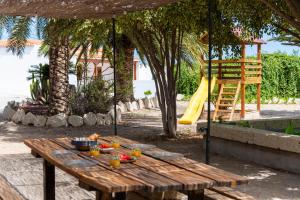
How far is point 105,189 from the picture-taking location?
3221 millimetres

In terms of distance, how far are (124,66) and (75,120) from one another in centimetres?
461

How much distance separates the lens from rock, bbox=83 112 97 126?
570 inches

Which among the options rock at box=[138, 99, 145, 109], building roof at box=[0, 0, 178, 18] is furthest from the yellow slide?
building roof at box=[0, 0, 178, 18]

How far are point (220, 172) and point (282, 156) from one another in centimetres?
442

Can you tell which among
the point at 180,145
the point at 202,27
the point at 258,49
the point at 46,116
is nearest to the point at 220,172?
the point at 202,27

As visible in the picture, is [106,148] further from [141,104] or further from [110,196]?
[141,104]

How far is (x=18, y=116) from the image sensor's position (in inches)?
586

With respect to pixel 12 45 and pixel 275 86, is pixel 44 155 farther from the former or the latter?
pixel 275 86

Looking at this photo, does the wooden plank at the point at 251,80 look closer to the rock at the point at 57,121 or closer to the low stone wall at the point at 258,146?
the rock at the point at 57,121

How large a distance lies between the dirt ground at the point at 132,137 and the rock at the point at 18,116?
0.41 meters

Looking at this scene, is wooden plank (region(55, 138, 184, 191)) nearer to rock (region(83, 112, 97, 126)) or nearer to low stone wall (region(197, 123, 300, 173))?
low stone wall (region(197, 123, 300, 173))

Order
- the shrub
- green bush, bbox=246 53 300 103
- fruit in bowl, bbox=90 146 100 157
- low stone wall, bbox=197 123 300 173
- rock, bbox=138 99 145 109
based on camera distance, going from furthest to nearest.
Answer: green bush, bbox=246 53 300 103 → rock, bbox=138 99 145 109 → the shrub → low stone wall, bbox=197 123 300 173 → fruit in bowl, bbox=90 146 100 157

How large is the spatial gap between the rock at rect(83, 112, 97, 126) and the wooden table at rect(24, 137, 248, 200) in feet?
32.1

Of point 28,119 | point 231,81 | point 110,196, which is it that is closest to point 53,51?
point 28,119
